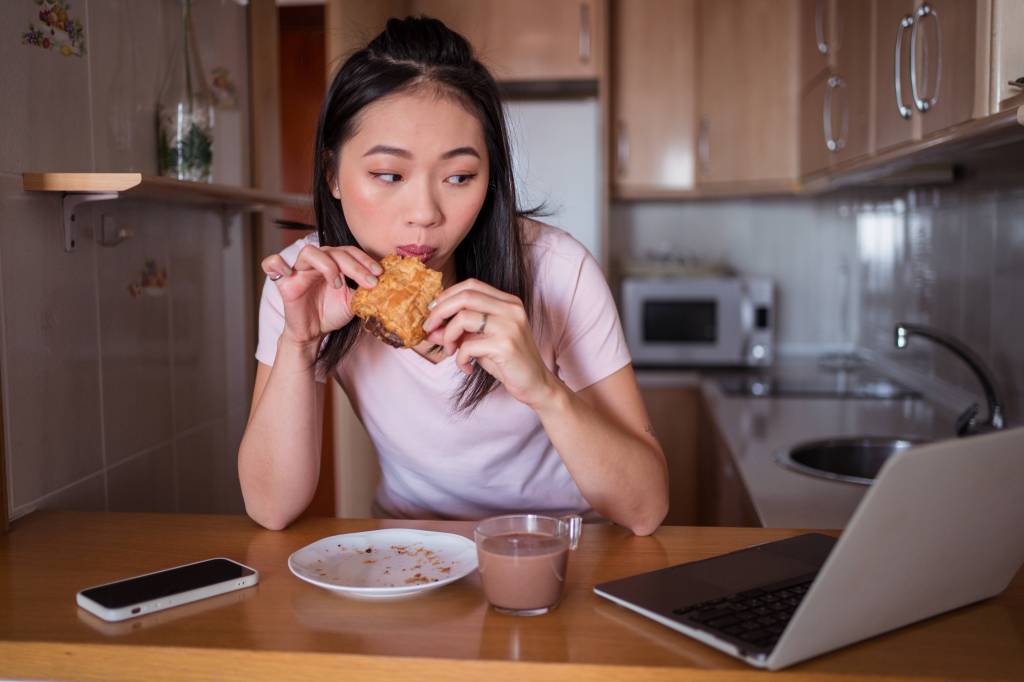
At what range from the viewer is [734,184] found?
3297mm

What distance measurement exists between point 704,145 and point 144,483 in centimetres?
243

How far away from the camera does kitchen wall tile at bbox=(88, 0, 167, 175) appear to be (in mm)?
1443

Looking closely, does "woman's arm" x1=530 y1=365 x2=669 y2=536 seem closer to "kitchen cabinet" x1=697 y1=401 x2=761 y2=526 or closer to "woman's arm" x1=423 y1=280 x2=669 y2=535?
"woman's arm" x1=423 y1=280 x2=669 y2=535

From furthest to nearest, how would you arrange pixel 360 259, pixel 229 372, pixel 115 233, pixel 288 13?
1. pixel 288 13
2. pixel 229 372
3. pixel 115 233
4. pixel 360 259

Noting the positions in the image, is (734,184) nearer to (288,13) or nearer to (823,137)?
(823,137)

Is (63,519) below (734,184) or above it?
below

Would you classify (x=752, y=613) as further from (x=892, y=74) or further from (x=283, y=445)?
(x=892, y=74)

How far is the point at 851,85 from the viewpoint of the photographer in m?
2.24

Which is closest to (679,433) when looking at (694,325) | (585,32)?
(694,325)

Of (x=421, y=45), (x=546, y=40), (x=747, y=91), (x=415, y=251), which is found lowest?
(x=415, y=251)

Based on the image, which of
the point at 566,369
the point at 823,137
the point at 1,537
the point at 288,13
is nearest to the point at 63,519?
the point at 1,537

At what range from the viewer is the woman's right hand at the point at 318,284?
110cm

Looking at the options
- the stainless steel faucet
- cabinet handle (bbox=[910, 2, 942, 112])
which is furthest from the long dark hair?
the stainless steel faucet

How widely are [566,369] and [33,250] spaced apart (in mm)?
759
